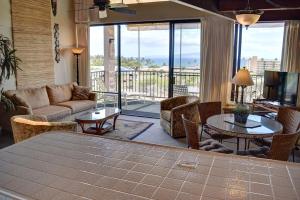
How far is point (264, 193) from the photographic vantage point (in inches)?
47.3

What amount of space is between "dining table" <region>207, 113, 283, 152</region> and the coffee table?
2266 millimetres

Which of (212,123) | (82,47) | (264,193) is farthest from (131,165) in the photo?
(82,47)

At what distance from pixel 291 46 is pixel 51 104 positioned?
5.40m

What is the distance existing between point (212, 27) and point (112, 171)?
17.8 ft

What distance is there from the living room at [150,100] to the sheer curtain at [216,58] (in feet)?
0.07

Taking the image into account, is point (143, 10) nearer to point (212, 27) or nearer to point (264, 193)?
point (212, 27)

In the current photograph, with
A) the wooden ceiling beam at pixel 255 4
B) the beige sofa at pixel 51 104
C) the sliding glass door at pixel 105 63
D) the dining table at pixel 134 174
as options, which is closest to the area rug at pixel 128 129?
the beige sofa at pixel 51 104

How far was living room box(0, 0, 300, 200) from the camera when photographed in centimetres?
133

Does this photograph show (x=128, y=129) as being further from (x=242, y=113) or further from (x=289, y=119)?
(x=289, y=119)

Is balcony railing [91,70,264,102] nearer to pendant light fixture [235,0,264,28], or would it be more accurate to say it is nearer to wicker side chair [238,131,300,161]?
pendant light fixture [235,0,264,28]

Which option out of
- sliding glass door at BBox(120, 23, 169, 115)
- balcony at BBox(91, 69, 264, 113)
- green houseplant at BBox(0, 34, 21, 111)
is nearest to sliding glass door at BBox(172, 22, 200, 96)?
sliding glass door at BBox(120, 23, 169, 115)

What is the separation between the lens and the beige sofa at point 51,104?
5.48 metres

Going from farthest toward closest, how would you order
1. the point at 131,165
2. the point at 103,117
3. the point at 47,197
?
the point at 103,117 < the point at 131,165 < the point at 47,197

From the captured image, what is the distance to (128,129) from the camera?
6.00 m
